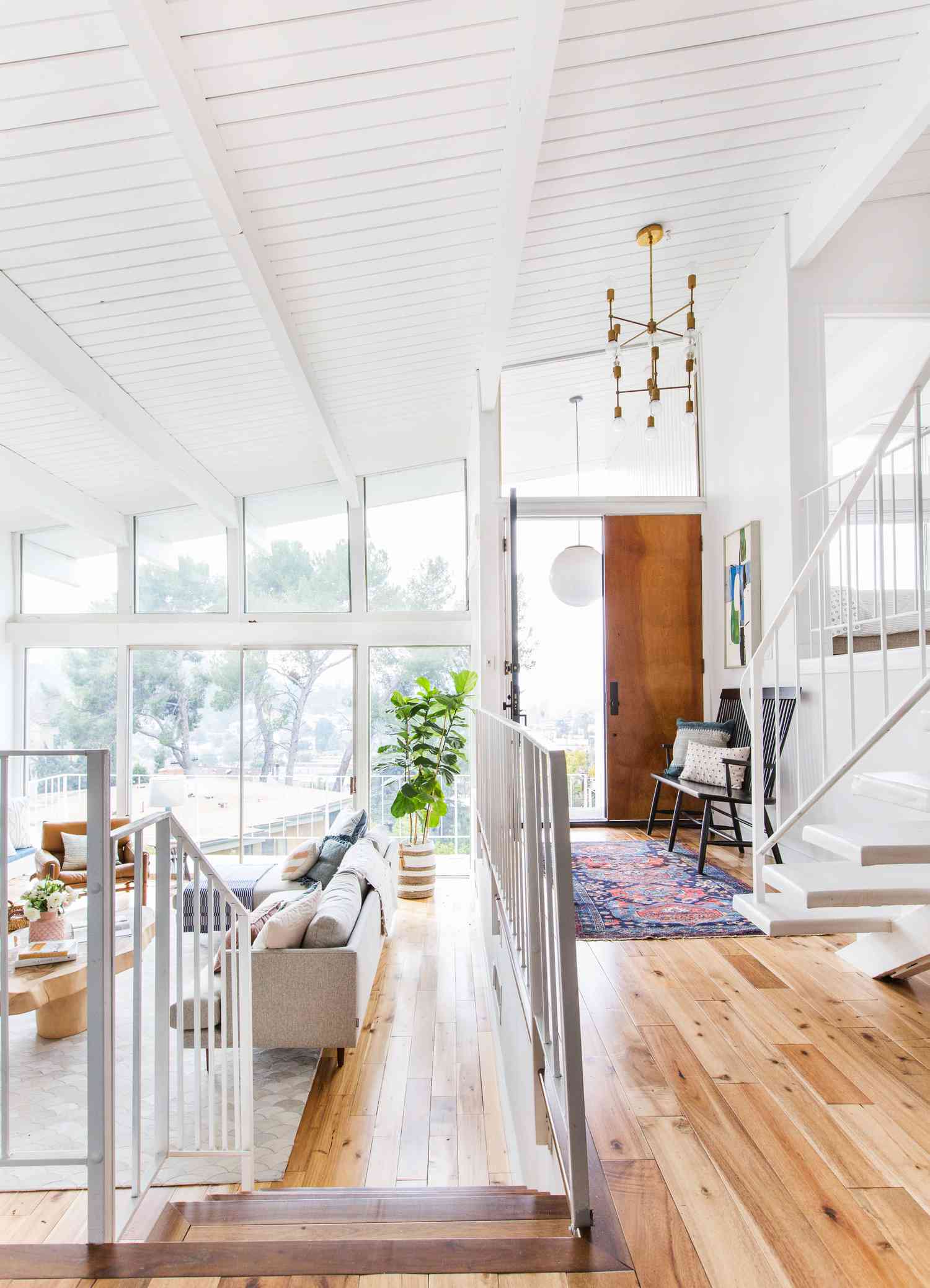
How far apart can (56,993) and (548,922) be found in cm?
318

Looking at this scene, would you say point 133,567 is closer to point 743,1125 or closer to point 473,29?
point 473,29

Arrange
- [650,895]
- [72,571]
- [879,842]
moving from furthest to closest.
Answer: [72,571]
[650,895]
[879,842]

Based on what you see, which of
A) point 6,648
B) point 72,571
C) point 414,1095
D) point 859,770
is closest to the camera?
point 414,1095

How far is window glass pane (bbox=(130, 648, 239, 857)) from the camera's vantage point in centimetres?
700

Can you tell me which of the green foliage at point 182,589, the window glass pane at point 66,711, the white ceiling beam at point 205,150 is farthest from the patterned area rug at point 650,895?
the window glass pane at point 66,711

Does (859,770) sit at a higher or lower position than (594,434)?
lower

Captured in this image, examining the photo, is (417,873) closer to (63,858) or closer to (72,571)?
(63,858)

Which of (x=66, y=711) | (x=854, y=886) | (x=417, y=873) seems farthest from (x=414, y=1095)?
(x=66, y=711)

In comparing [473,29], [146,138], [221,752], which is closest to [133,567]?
[221,752]

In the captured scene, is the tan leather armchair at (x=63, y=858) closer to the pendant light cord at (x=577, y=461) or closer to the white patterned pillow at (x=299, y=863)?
the white patterned pillow at (x=299, y=863)

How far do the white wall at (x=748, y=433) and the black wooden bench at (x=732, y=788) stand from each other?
38 centimetres

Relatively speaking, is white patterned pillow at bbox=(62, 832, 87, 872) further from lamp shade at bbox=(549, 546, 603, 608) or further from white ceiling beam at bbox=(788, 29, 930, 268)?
white ceiling beam at bbox=(788, 29, 930, 268)

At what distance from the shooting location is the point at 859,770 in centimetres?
Result: 350

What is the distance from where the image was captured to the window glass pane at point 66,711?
7133 millimetres
